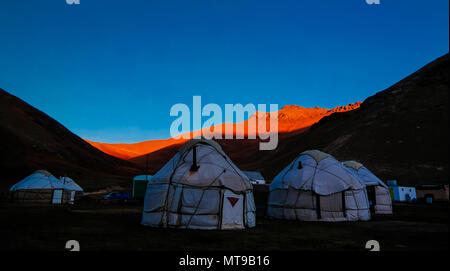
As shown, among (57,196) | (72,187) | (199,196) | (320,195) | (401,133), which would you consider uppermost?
(401,133)

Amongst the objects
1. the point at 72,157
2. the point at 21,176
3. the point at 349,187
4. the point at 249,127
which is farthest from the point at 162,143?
the point at 349,187

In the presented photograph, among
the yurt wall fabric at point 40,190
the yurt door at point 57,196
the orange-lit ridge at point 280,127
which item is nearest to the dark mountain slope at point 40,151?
the yurt wall fabric at point 40,190

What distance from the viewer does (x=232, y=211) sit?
11.4 meters

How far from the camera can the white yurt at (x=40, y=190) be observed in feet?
90.9

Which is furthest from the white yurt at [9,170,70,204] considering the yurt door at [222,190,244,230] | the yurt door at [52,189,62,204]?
the yurt door at [222,190,244,230]

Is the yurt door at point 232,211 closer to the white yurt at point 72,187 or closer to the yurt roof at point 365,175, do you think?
the yurt roof at point 365,175

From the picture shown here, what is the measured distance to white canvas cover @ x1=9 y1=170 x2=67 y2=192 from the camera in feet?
92.1

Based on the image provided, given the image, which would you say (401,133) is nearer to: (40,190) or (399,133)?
(399,133)

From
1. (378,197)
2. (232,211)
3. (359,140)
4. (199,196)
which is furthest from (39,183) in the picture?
(359,140)

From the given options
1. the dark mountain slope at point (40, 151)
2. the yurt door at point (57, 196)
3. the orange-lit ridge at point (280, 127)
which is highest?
the orange-lit ridge at point (280, 127)

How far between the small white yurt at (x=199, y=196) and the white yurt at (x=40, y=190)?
844 inches

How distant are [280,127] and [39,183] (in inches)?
4047
